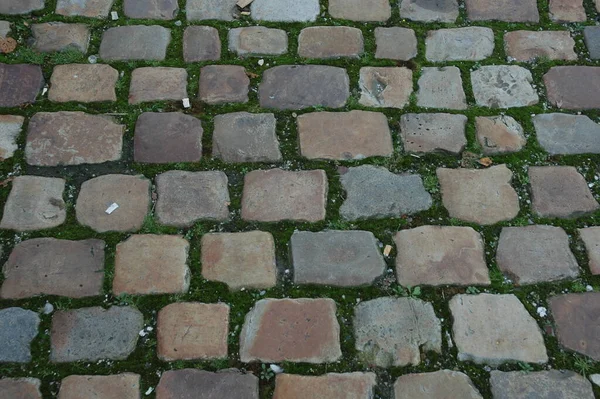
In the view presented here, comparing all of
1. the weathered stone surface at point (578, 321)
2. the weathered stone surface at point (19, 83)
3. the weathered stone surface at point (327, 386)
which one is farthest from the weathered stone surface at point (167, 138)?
the weathered stone surface at point (578, 321)

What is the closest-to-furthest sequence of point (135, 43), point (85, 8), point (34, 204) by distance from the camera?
point (34, 204) < point (135, 43) < point (85, 8)

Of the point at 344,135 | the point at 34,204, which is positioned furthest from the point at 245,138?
the point at 34,204

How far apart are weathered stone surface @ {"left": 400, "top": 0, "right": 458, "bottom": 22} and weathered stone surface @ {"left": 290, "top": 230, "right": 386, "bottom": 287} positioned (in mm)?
1440

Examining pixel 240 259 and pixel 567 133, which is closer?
pixel 240 259

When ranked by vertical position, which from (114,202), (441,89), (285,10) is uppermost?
(285,10)

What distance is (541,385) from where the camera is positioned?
2.08 m

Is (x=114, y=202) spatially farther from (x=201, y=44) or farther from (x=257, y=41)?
(x=257, y=41)

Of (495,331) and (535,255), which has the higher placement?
(535,255)

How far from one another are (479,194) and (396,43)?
100 centimetres

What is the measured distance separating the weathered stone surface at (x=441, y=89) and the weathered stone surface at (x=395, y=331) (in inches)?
42.4

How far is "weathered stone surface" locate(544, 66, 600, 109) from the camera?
9.32 ft

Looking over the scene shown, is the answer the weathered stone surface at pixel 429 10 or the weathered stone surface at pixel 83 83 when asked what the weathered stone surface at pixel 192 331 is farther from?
the weathered stone surface at pixel 429 10

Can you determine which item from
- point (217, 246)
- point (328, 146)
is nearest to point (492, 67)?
point (328, 146)

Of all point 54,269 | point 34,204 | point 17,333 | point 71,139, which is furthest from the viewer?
point 71,139
